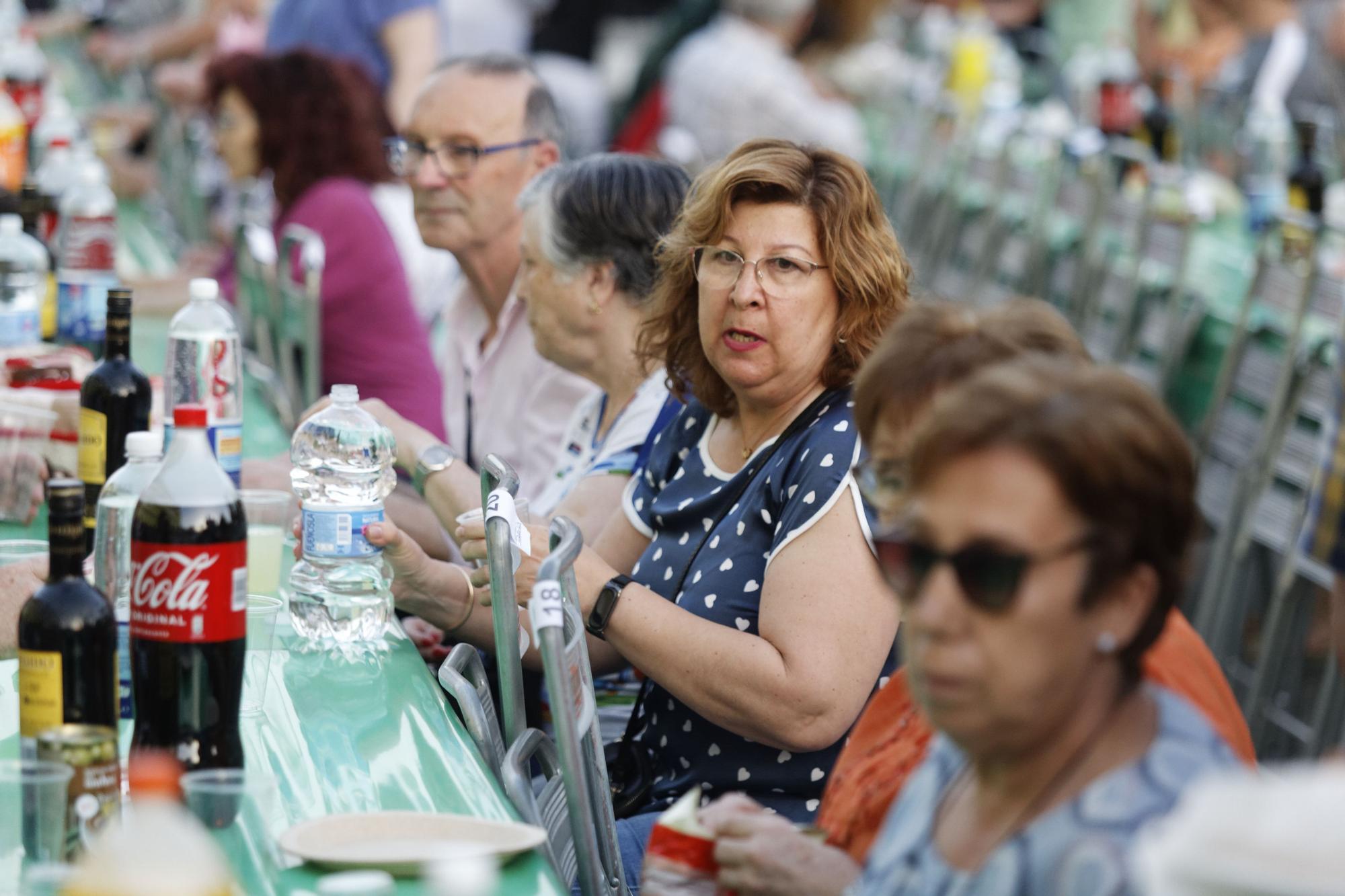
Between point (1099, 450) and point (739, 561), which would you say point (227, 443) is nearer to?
point (739, 561)

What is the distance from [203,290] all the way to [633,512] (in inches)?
30.5

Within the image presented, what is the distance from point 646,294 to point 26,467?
3.37ft

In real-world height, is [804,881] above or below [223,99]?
below

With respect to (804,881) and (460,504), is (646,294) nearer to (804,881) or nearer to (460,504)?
(460,504)

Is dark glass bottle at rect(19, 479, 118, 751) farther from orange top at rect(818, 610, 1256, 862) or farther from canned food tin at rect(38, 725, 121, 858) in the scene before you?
orange top at rect(818, 610, 1256, 862)

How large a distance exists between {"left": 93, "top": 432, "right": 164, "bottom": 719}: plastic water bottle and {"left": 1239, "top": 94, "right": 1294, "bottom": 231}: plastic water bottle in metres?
3.42

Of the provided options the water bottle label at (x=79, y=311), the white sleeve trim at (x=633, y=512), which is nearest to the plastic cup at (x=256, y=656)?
the white sleeve trim at (x=633, y=512)

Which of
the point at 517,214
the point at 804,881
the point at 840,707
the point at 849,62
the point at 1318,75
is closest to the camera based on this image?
the point at 804,881

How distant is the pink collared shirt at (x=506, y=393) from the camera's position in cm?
315

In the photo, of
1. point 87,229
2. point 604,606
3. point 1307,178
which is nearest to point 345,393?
point 604,606

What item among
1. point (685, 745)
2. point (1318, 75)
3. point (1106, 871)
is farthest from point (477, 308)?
point (1318, 75)

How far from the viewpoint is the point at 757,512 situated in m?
2.18

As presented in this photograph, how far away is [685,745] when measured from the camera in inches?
87.1

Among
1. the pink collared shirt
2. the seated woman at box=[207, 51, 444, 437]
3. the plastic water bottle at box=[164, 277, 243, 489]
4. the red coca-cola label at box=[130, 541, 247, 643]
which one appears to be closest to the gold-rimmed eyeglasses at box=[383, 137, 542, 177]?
the pink collared shirt
